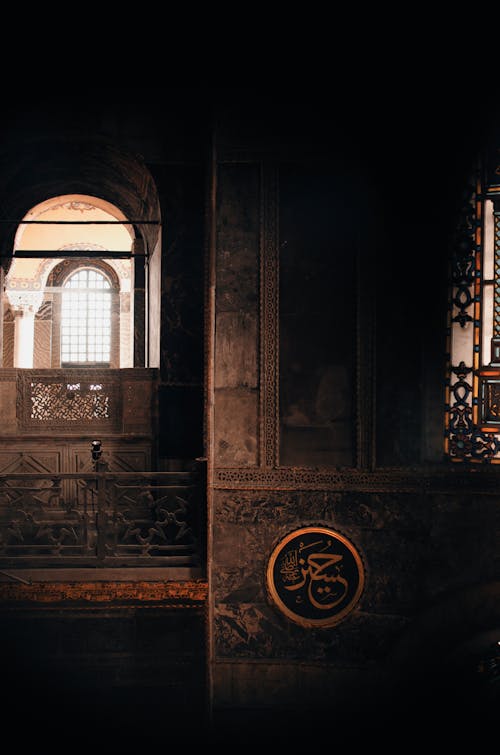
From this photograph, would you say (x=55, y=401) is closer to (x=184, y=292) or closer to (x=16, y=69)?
(x=184, y=292)

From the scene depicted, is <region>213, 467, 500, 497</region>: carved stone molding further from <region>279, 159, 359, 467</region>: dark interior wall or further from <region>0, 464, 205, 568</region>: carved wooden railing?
<region>0, 464, 205, 568</region>: carved wooden railing

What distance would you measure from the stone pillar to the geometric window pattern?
768mm

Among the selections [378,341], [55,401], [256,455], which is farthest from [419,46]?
[55,401]

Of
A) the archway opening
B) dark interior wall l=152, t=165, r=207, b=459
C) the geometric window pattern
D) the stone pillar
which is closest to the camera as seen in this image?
dark interior wall l=152, t=165, r=207, b=459

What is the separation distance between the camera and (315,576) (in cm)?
430

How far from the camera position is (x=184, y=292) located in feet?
20.7

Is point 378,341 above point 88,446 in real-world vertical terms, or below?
above

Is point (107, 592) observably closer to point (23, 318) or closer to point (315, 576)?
point (315, 576)

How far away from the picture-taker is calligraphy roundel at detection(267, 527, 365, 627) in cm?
430

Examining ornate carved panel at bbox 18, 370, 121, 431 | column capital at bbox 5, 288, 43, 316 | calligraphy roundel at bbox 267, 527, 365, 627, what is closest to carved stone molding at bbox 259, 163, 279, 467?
calligraphy roundel at bbox 267, 527, 365, 627

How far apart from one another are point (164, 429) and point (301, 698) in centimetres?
292

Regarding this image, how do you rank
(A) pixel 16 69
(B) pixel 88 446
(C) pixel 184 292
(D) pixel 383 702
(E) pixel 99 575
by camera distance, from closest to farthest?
(D) pixel 383 702, (E) pixel 99 575, (A) pixel 16 69, (C) pixel 184 292, (B) pixel 88 446

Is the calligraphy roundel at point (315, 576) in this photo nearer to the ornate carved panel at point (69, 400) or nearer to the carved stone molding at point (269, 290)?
the carved stone molding at point (269, 290)

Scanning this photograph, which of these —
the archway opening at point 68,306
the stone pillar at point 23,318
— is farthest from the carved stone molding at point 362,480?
the stone pillar at point 23,318
